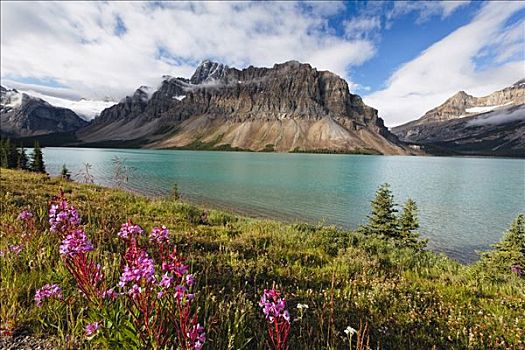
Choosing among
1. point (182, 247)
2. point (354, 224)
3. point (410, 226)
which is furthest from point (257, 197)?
point (182, 247)


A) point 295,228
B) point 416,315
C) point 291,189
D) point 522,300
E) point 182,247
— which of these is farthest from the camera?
point 291,189

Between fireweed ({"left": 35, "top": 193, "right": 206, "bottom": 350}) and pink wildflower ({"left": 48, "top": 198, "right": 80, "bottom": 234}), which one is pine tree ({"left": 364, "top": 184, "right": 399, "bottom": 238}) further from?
pink wildflower ({"left": 48, "top": 198, "right": 80, "bottom": 234})

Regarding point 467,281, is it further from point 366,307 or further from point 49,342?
point 49,342

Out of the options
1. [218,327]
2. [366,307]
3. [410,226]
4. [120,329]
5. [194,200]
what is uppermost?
[120,329]

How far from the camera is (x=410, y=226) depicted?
19109 millimetres

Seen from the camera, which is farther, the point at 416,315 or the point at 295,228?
the point at 295,228

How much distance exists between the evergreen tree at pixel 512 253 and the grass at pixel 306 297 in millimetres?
4975

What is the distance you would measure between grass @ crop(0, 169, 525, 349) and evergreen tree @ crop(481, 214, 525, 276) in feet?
16.3

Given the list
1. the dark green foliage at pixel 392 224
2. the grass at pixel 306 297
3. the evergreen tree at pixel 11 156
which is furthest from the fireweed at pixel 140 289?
the evergreen tree at pixel 11 156

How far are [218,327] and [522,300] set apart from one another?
7.93 meters

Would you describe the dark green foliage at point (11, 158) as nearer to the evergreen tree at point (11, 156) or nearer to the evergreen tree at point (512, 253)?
the evergreen tree at point (11, 156)

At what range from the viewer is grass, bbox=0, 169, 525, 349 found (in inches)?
163

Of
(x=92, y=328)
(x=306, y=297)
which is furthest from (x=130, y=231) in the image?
(x=306, y=297)

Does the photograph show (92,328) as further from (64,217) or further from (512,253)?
(512,253)
